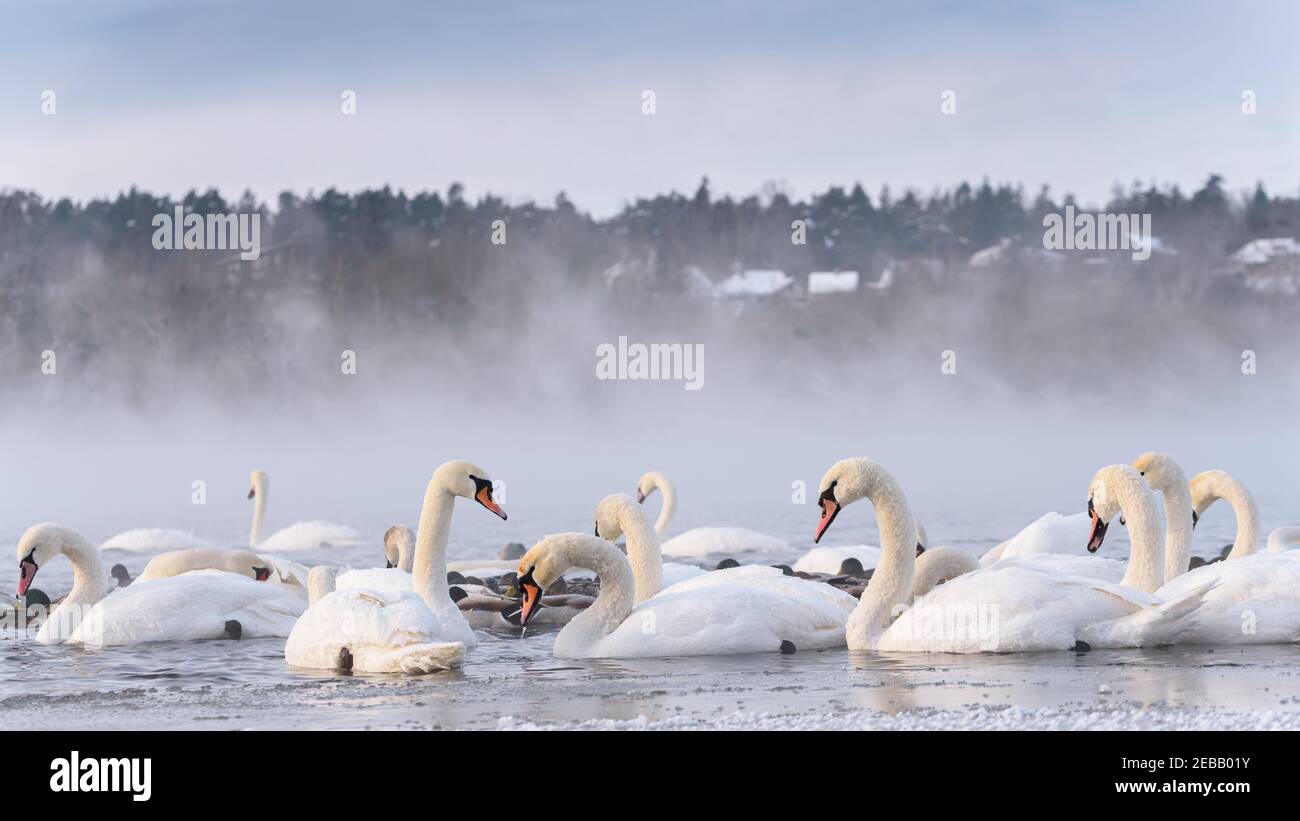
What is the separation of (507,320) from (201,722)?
48.0 metres

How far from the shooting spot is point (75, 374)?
51469 millimetres

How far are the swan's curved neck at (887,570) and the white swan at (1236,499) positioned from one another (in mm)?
2617

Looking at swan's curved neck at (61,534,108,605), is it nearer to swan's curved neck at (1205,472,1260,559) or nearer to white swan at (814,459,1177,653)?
white swan at (814,459,1177,653)

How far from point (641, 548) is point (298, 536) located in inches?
403

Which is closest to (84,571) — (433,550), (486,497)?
(433,550)

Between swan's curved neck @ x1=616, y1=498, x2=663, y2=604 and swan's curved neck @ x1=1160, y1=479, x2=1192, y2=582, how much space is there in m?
2.99

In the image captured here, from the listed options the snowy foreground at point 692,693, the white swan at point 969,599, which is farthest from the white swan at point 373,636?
the white swan at point 969,599

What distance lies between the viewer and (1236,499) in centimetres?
1218

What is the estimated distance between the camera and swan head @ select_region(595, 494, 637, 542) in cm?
1116

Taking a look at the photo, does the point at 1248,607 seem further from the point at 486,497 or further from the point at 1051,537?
the point at 1051,537
